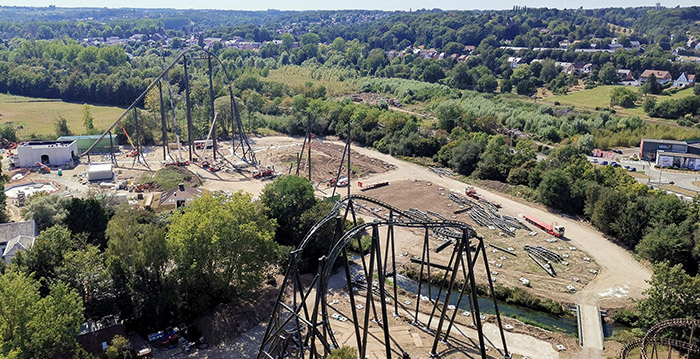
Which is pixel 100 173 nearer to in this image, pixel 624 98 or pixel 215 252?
pixel 215 252

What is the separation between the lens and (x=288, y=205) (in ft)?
121

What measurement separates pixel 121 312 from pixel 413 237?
21283 millimetres

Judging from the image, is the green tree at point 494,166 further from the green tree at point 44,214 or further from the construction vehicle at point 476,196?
the green tree at point 44,214

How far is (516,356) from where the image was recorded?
2681cm

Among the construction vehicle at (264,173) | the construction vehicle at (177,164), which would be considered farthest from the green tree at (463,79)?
the construction vehicle at (177,164)

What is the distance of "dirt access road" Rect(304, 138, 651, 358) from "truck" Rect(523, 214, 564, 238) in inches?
26.7

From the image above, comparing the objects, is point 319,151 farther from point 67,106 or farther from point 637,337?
point 67,106

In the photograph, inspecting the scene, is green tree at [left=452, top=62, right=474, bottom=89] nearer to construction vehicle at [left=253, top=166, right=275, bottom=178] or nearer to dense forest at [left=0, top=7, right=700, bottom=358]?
dense forest at [left=0, top=7, right=700, bottom=358]

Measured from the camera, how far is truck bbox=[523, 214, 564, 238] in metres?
41.2

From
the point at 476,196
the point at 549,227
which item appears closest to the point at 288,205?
the point at 476,196

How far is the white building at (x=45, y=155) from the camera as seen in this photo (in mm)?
55125

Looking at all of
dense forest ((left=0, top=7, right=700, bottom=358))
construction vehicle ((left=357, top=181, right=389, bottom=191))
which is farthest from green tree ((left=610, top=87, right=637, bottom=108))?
construction vehicle ((left=357, top=181, right=389, bottom=191))

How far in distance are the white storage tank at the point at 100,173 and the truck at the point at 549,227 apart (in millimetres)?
38740

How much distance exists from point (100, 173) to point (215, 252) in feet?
95.2
